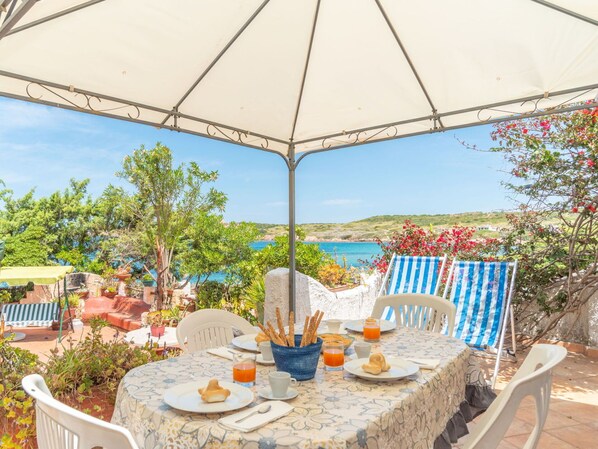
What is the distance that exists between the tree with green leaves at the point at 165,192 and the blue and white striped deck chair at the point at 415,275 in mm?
3868

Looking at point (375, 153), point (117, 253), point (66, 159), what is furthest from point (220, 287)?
point (375, 153)

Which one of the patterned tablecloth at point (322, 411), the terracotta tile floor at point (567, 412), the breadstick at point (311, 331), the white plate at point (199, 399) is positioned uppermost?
the breadstick at point (311, 331)

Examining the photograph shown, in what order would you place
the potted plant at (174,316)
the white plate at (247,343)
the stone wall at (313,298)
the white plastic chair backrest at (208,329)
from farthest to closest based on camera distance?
the potted plant at (174,316) < the stone wall at (313,298) < the white plastic chair backrest at (208,329) < the white plate at (247,343)

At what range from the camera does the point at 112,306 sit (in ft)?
25.2

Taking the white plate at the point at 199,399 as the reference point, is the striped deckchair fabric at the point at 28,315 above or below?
below

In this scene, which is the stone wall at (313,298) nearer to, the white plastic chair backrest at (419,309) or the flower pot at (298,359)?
the white plastic chair backrest at (419,309)

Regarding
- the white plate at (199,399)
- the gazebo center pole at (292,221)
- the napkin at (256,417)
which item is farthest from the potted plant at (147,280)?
the napkin at (256,417)

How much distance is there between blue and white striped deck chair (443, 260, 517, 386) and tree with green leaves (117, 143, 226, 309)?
4.55 meters

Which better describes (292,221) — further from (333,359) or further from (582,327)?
(582,327)

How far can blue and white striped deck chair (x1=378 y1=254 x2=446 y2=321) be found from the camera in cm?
470

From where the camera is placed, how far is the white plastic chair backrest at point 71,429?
36.8 inches

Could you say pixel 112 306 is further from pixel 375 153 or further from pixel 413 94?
pixel 375 153

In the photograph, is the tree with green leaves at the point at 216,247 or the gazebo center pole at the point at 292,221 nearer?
the gazebo center pole at the point at 292,221

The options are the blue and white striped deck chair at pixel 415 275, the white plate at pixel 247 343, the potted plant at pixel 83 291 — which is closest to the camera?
the white plate at pixel 247 343
